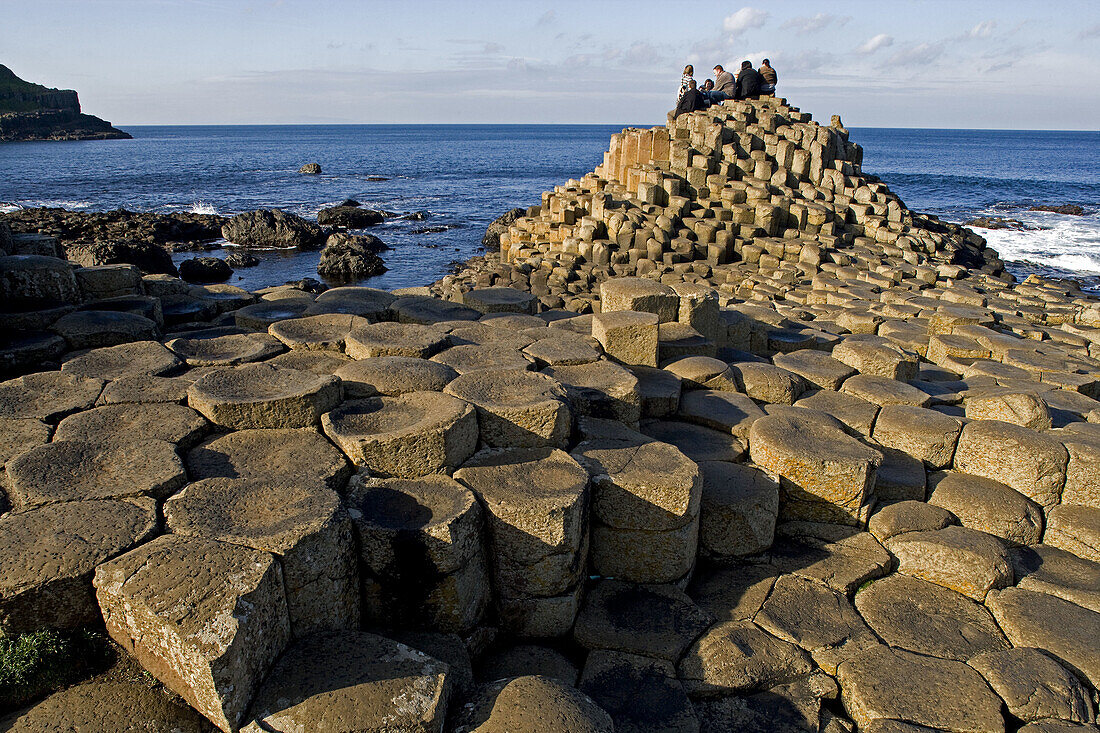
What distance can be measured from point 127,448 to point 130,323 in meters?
2.28

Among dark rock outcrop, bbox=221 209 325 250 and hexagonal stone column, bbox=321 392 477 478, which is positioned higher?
hexagonal stone column, bbox=321 392 477 478

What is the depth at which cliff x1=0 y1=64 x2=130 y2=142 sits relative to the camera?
118750 millimetres

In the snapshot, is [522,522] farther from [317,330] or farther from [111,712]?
[317,330]

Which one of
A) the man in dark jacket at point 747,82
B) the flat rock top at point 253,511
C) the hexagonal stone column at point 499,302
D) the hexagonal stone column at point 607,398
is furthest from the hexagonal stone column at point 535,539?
the man in dark jacket at point 747,82

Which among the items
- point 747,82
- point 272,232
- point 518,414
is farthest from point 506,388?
point 272,232

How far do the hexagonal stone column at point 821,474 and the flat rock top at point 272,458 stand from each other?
2.87 meters

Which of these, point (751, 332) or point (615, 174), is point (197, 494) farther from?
point (615, 174)

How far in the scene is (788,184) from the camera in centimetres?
1822

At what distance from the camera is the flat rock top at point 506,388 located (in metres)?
4.50

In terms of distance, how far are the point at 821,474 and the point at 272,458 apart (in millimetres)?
3514

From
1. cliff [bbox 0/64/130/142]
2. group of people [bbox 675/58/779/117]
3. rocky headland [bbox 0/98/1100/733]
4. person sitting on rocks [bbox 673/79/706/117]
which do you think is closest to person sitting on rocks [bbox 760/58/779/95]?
group of people [bbox 675/58/779/117]

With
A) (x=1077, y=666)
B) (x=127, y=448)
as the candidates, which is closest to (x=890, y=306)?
(x=1077, y=666)

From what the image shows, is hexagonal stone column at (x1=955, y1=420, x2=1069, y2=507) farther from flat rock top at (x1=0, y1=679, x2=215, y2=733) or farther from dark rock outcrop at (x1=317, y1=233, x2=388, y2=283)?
dark rock outcrop at (x1=317, y1=233, x2=388, y2=283)

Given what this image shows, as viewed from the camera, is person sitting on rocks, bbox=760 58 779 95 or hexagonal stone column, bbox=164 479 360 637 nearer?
hexagonal stone column, bbox=164 479 360 637
